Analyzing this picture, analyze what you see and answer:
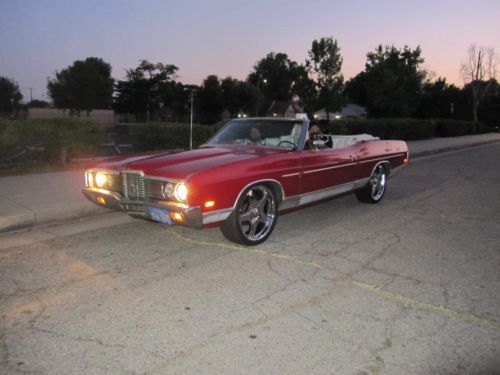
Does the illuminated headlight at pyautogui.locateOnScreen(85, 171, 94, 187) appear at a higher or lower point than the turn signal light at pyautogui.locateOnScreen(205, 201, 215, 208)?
higher

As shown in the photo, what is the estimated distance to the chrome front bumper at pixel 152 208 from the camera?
4.27 meters

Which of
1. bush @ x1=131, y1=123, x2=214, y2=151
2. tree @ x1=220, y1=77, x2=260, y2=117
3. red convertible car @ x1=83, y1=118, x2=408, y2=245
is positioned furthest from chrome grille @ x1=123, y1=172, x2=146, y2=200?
tree @ x1=220, y1=77, x2=260, y2=117

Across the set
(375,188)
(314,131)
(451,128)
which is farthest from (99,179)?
(451,128)

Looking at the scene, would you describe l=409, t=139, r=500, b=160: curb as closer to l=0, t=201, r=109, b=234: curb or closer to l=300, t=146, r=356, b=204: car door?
l=300, t=146, r=356, b=204: car door

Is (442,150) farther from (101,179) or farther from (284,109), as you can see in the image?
(284,109)

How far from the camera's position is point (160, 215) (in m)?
4.45

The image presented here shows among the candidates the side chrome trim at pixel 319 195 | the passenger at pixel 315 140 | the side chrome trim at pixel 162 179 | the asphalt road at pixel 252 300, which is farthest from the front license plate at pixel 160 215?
the passenger at pixel 315 140

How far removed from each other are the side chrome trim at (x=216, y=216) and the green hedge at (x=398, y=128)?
13713mm

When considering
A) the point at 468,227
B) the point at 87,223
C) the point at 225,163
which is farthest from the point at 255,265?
the point at 468,227

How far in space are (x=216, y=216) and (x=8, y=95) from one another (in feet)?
266

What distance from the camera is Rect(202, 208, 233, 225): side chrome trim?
4383 mm

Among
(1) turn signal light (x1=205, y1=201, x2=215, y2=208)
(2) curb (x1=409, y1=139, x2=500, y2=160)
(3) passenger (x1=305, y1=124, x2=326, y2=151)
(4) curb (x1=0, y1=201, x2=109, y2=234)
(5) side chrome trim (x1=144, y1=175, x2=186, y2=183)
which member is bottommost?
(4) curb (x1=0, y1=201, x2=109, y2=234)

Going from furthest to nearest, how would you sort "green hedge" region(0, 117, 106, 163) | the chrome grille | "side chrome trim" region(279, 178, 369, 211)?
"green hedge" region(0, 117, 106, 163) < "side chrome trim" region(279, 178, 369, 211) < the chrome grille

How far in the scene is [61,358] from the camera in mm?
2779
